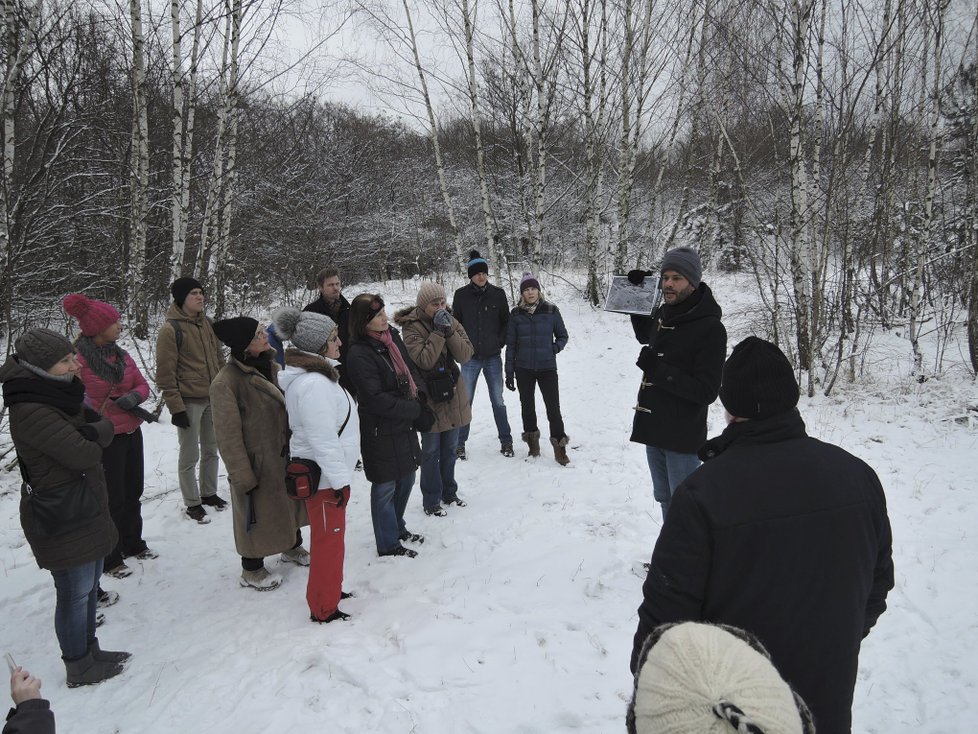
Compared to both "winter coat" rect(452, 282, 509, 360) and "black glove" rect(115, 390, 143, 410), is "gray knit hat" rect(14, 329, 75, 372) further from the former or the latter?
"winter coat" rect(452, 282, 509, 360)

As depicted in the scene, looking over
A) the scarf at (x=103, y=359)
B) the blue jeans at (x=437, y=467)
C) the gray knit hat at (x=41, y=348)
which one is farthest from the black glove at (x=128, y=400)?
the blue jeans at (x=437, y=467)

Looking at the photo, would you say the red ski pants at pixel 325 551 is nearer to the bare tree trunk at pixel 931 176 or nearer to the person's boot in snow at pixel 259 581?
the person's boot in snow at pixel 259 581

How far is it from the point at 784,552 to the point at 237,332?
3.17 metres

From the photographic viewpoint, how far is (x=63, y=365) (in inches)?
106

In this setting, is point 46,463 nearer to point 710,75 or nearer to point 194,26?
point 194,26

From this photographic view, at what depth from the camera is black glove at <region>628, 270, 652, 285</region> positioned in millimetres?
3669

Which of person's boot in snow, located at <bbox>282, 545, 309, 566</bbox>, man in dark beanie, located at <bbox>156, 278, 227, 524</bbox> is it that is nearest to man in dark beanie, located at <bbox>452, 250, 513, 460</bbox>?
person's boot in snow, located at <bbox>282, 545, 309, 566</bbox>

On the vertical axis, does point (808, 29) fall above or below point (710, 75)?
below

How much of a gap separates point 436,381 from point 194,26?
6054 mm

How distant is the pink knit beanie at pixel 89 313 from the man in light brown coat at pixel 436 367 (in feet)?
6.75

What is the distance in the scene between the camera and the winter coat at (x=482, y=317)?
19.0 feet

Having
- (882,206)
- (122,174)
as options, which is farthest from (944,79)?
(122,174)

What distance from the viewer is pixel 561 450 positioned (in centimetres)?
564

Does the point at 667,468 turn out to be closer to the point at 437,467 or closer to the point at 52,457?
the point at 437,467
